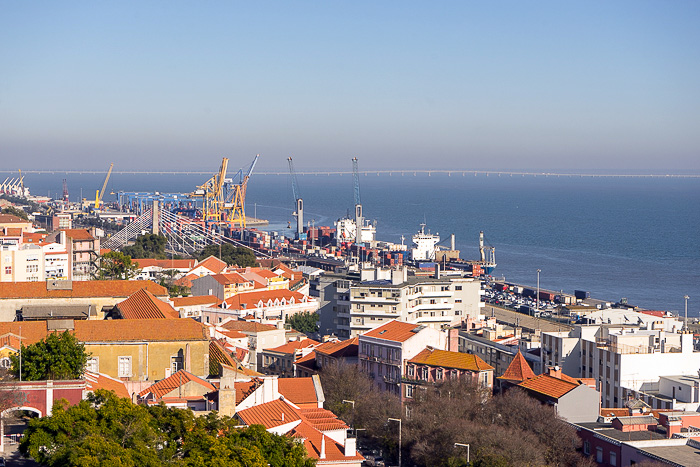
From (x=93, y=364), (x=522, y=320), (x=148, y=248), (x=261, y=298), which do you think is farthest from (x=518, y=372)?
(x=148, y=248)

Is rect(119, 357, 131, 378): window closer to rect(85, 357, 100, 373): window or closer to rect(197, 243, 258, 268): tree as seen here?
rect(85, 357, 100, 373): window

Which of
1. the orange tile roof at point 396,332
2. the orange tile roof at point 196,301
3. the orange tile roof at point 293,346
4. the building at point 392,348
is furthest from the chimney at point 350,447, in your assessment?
the orange tile roof at point 196,301

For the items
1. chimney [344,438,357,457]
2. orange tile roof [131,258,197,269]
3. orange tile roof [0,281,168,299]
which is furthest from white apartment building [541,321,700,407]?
orange tile roof [131,258,197,269]

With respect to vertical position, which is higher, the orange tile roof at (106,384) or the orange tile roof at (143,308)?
the orange tile roof at (143,308)

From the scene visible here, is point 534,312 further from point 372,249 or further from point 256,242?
point 256,242

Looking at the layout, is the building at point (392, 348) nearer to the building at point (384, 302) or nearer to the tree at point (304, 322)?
the building at point (384, 302)

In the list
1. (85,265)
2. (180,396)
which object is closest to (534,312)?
(85,265)
